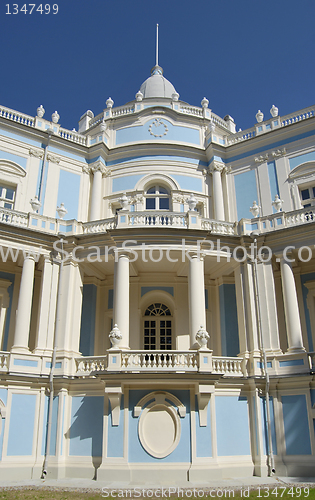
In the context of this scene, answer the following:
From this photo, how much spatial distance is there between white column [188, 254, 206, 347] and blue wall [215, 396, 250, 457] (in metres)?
2.43

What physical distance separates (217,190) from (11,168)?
32.4ft

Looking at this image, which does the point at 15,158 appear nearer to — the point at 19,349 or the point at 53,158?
the point at 53,158

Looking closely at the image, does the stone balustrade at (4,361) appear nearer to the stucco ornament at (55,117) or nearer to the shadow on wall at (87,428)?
the shadow on wall at (87,428)

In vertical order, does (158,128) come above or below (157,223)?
above

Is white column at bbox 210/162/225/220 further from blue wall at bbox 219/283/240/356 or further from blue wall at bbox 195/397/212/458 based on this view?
blue wall at bbox 195/397/212/458

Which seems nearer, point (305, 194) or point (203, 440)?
point (203, 440)

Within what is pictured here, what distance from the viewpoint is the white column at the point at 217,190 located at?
20547mm

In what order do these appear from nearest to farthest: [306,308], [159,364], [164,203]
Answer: [159,364]
[306,308]
[164,203]

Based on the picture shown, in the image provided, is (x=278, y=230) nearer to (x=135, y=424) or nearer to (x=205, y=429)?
(x=205, y=429)

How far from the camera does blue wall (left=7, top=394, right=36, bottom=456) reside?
1402cm

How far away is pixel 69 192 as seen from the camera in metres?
20.8

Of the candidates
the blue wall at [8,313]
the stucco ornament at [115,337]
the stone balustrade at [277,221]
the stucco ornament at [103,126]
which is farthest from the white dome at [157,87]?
the stucco ornament at [115,337]

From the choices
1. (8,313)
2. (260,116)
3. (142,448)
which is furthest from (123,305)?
(260,116)

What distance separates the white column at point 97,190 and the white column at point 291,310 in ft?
29.7
